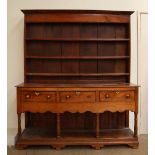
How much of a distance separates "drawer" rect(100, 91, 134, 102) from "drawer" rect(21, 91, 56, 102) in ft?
2.25

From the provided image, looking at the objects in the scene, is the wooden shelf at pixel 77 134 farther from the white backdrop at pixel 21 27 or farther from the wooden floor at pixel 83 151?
the white backdrop at pixel 21 27

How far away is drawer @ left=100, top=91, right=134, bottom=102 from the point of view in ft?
9.96

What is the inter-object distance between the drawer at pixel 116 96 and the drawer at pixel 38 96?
27.0 inches

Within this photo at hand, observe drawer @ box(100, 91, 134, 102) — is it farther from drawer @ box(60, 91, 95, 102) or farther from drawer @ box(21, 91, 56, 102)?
drawer @ box(21, 91, 56, 102)

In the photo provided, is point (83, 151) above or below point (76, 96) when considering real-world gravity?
below

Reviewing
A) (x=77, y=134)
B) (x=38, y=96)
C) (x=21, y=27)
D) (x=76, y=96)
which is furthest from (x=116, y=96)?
(x=21, y=27)

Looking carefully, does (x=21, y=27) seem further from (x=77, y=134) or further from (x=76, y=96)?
(x=77, y=134)

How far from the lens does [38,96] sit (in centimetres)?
301

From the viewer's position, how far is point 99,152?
297 centimetres

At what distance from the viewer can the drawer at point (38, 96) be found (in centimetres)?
300

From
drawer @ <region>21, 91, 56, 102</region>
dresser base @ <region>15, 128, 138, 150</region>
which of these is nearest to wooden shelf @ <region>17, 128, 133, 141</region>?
dresser base @ <region>15, 128, 138, 150</region>

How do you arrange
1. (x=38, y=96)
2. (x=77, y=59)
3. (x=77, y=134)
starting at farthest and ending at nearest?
(x=77, y=59)
(x=77, y=134)
(x=38, y=96)

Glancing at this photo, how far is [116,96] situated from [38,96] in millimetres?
1071

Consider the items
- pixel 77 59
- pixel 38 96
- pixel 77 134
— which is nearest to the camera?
pixel 38 96
